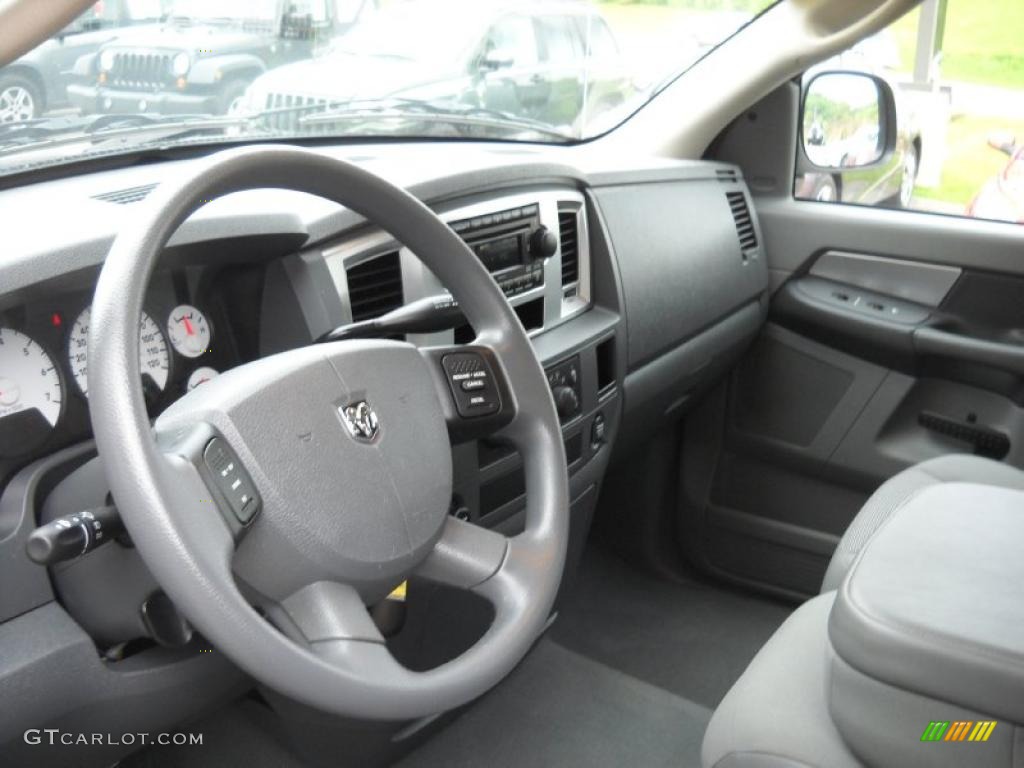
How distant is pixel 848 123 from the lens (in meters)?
2.81

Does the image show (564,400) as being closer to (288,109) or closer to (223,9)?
(288,109)

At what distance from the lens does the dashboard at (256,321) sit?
116cm

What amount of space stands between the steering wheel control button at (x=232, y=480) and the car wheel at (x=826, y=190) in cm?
207

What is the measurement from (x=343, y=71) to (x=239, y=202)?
760 mm

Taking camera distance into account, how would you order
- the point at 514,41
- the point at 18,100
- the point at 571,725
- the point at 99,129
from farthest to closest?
the point at 514,41, the point at 571,725, the point at 99,129, the point at 18,100

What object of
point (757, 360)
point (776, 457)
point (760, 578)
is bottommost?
point (760, 578)

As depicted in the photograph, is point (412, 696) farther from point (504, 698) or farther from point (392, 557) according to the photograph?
point (504, 698)

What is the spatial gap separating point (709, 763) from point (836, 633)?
0.27m

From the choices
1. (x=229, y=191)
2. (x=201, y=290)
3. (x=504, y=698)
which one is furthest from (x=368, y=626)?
(x=504, y=698)

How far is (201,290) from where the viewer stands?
1.42 metres

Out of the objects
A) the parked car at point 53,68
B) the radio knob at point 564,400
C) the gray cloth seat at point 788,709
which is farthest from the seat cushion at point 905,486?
the parked car at point 53,68

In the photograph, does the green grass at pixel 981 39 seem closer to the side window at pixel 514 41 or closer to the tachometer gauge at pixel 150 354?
the side window at pixel 514 41

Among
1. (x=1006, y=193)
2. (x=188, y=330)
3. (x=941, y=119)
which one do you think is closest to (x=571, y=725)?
(x=188, y=330)

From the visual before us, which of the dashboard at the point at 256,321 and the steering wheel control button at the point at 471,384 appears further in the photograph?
the steering wheel control button at the point at 471,384
